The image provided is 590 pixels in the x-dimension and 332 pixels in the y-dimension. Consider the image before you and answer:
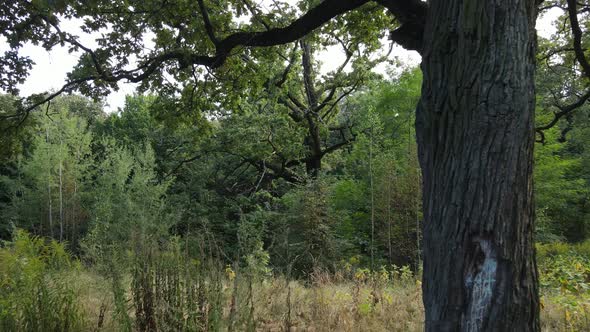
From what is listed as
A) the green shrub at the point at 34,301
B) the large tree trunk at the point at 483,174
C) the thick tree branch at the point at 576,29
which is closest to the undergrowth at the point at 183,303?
the green shrub at the point at 34,301

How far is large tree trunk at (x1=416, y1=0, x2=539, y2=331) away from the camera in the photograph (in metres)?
2.35

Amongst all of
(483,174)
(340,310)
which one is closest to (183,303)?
(340,310)

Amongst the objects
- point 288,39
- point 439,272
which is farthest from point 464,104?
point 288,39

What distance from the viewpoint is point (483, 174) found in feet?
7.97

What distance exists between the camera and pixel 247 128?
14.6 metres

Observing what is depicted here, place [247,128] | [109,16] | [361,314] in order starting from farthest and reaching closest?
[247,128], [109,16], [361,314]

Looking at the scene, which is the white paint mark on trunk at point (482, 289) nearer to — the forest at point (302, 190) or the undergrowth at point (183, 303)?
the forest at point (302, 190)

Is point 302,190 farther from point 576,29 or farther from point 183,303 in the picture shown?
point 183,303

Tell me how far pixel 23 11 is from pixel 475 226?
5.68 metres

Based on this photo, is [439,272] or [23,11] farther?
[23,11]

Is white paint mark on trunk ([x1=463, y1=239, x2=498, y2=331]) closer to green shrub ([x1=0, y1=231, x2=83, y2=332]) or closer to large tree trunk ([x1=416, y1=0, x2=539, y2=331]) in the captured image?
large tree trunk ([x1=416, y1=0, x2=539, y2=331])

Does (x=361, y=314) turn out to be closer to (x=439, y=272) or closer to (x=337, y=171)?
(x=439, y=272)

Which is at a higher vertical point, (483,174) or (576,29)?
(576,29)

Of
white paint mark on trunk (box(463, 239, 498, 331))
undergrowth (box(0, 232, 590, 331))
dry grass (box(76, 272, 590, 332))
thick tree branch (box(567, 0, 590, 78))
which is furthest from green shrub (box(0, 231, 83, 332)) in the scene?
thick tree branch (box(567, 0, 590, 78))
